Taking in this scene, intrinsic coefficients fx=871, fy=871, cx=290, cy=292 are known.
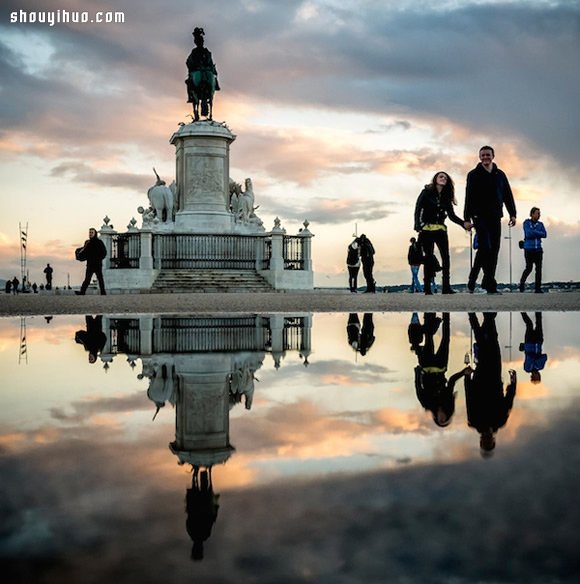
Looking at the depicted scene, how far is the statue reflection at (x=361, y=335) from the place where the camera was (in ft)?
20.1

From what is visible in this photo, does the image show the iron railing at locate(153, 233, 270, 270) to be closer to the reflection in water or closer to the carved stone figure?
the carved stone figure

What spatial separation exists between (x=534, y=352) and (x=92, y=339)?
11.3ft

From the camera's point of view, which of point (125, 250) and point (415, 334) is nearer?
point (415, 334)

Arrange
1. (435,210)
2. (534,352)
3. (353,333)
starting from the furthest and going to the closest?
(435,210), (353,333), (534,352)

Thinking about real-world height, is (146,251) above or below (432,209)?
above

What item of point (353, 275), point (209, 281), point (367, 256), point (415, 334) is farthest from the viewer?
point (209, 281)

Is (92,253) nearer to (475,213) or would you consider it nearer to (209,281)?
(475,213)

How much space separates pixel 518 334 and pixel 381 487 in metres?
5.65

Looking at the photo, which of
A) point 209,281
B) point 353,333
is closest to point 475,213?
point 353,333

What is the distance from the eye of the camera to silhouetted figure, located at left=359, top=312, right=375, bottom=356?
5.96m

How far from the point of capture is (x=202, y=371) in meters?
4.20

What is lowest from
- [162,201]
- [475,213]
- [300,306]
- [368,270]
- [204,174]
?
[300,306]

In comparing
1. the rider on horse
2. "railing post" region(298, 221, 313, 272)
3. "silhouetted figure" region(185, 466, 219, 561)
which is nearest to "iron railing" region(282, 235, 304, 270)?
"railing post" region(298, 221, 313, 272)

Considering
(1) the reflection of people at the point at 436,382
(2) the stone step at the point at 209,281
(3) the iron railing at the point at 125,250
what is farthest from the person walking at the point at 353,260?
(1) the reflection of people at the point at 436,382
